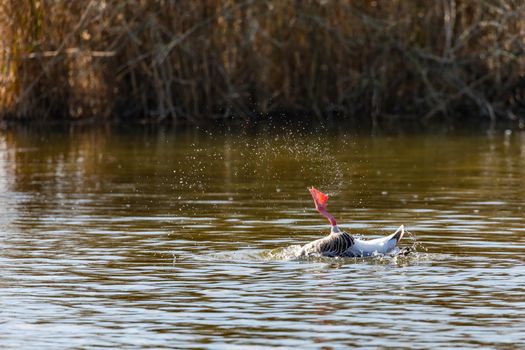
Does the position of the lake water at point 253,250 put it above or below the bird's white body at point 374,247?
below

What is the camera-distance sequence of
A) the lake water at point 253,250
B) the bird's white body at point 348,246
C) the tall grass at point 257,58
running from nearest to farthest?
1. the lake water at point 253,250
2. the bird's white body at point 348,246
3. the tall grass at point 257,58

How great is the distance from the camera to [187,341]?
9.45 m

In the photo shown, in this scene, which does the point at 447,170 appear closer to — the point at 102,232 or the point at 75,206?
the point at 75,206

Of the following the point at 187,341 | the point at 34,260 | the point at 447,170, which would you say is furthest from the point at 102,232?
the point at 447,170

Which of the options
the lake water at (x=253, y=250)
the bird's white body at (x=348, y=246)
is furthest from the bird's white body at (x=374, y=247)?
the lake water at (x=253, y=250)

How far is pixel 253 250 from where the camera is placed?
1340 cm

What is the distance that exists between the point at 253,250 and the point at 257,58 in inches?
742

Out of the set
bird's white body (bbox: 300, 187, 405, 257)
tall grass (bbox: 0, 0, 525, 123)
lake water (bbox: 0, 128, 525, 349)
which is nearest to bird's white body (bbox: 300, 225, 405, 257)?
bird's white body (bbox: 300, 187, 405, 257)

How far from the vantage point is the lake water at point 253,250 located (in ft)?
32.3

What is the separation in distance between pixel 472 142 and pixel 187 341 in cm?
1791

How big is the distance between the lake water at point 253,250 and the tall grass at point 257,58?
6473mm

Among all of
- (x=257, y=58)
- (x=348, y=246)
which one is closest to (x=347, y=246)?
(x=348, y=246)

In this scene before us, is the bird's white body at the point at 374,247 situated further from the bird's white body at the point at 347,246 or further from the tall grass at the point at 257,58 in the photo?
the tall grass at the point at 257,58

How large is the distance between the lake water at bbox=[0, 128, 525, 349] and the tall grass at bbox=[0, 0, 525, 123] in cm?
647
